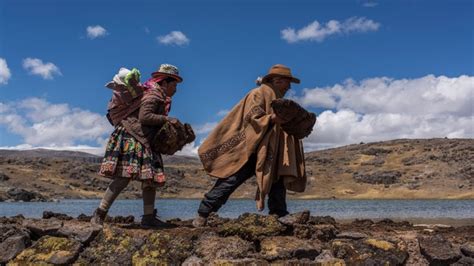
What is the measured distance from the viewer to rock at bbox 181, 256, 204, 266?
5.63 meters

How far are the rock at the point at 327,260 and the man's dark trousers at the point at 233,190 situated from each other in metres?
1.24

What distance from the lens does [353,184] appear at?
71125mm

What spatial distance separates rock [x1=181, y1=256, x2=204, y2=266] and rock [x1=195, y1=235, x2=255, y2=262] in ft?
0.20

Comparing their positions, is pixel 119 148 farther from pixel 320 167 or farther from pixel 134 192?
pixel 320 167

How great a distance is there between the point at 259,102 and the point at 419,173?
68.7 metres

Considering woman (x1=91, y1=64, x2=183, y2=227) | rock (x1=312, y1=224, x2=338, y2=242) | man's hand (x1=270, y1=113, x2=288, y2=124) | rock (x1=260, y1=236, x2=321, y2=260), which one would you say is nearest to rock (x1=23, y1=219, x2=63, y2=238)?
woman (x1=91, y1=64, x2=183, y2=227)

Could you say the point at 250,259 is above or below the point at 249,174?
below

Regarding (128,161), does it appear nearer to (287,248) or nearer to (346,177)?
(287,248)

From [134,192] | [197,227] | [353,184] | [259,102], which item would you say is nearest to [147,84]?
[259,102]

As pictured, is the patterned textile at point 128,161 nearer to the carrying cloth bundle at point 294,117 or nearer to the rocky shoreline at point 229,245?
the rocky shoreline at point 229,245

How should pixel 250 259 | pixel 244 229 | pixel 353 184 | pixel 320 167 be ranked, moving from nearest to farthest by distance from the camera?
pixel 250 259
pixel 244 229
pixel 353 184
pixel 320 167

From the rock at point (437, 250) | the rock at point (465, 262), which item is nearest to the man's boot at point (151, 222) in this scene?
the rock at point (437, 250)

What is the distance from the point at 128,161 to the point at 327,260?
2489 mm

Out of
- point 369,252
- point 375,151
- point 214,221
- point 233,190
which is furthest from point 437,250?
point 375,151
